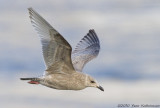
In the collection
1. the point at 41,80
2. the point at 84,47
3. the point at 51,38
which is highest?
the point at 84,47

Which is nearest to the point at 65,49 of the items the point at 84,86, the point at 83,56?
the point at 84,86

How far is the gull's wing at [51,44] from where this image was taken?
10844mm

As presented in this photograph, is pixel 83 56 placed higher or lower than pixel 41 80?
higher

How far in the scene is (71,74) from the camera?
1142 cm

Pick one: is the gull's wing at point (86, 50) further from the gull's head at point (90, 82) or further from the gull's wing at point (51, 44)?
the gull's wing at point (51, 44)

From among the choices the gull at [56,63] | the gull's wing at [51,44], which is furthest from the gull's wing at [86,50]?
the gull's wing at [51,44]

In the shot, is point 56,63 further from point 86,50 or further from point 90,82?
point 86,50

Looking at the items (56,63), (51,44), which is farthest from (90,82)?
(51,44)

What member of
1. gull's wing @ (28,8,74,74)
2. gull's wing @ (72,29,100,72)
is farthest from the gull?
gull's wing @ (72,29,100,72)

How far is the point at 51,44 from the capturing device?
11.0 m

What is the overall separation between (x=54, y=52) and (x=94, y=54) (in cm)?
286

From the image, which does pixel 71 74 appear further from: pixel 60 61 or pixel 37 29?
pixel 37 29

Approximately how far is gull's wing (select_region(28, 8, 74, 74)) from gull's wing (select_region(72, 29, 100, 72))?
1599 millimetres

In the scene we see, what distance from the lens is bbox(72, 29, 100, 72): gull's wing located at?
43.0ft
